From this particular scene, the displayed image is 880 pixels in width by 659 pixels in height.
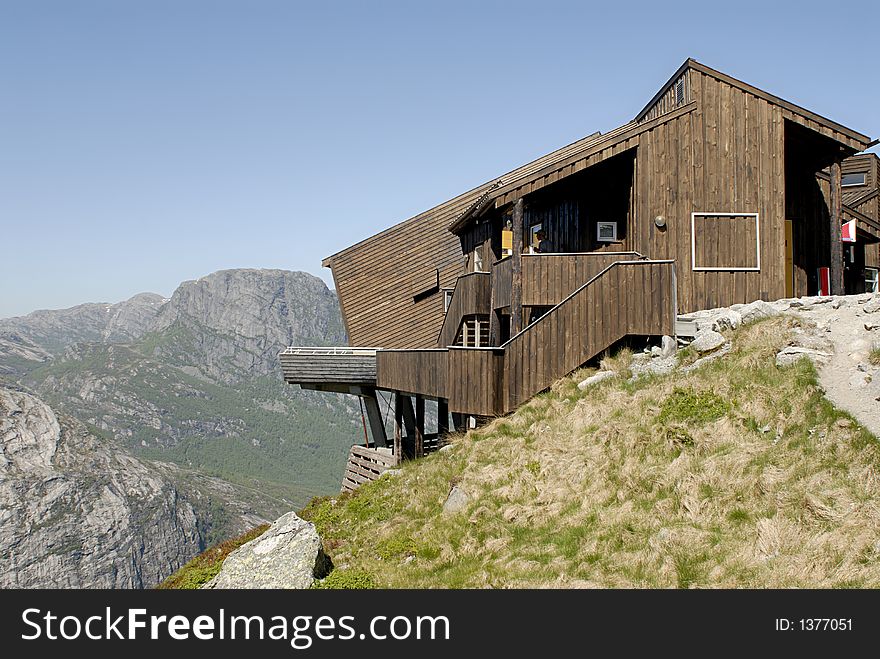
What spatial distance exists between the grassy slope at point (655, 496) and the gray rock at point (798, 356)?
0.85 ft

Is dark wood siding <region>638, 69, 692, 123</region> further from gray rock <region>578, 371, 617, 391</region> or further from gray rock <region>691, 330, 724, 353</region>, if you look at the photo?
gray rock <region>578, 371, 617, 391</region>

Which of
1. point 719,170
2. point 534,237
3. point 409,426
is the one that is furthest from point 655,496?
point 409,426

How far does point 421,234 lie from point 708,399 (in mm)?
21351

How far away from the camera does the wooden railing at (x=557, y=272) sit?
63.1ft

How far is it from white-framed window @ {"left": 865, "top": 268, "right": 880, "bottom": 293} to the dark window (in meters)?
6.59

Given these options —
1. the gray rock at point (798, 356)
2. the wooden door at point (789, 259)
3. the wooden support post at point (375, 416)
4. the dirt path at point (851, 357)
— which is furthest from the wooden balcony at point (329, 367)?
the gray rock at point (798, 356)

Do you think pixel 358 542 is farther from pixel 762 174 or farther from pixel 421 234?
pixel 421 234

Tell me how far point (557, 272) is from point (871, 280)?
56.5 feet

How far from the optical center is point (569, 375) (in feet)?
59.2

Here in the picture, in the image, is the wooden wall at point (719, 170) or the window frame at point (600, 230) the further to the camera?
the window frame at point (600, 230)

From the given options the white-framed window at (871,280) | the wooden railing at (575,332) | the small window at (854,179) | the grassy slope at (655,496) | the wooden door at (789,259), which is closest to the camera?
the grassy slope at (655,496)

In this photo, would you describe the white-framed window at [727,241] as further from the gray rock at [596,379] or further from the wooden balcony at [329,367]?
the wooden balcony at [329,367]
